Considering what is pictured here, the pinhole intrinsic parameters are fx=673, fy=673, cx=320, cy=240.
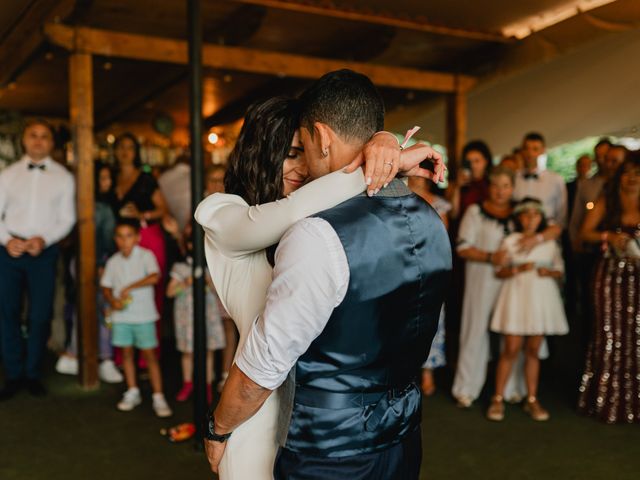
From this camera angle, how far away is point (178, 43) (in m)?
4.82

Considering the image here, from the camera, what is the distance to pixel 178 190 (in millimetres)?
5375

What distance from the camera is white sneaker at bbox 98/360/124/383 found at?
15.3 ft

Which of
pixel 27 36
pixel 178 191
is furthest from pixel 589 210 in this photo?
pixel 27 36

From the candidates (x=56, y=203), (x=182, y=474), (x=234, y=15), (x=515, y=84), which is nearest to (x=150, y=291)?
(x=56, y=203)

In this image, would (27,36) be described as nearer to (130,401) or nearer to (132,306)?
(132,306)

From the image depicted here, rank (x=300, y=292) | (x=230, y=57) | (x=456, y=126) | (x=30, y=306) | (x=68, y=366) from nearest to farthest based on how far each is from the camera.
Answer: (x=300, y=292) < (x=30, y=306) < (x=68, y=366) < (x=230, y=57) < (x=456, y=126)

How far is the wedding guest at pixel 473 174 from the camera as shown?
15.3 ft

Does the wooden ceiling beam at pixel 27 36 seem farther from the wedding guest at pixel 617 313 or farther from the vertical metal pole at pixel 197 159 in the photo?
the wedding guest at pixel 617 313

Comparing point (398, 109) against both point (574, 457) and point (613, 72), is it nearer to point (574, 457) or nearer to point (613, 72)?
point (613, 72)

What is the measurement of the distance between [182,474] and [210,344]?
123 cm

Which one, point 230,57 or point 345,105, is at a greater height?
point 230,57

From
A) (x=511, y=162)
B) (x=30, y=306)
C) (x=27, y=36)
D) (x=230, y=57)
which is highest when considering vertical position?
(x=27, y=36)

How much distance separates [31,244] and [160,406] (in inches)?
54.1

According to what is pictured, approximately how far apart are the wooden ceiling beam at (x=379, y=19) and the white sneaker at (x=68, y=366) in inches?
111
